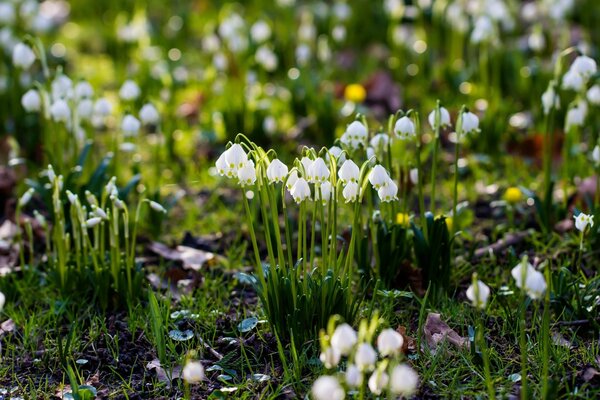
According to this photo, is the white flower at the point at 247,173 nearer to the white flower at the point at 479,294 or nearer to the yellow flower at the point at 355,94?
the white flower at the point at 479,294

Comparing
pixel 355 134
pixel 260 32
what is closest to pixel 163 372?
pixel 355 134

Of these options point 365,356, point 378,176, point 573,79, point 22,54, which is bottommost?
point 365,356

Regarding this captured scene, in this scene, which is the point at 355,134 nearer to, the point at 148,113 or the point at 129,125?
the point at 129,125

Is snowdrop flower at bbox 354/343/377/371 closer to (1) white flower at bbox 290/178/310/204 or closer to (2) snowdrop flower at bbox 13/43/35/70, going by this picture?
(1) white flower at bbox 290/178/310/204

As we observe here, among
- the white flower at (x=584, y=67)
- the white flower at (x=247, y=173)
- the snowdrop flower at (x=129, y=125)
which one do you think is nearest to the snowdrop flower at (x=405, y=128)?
the white flower at (x=247, y=173)

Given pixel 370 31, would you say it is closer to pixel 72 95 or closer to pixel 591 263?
pixel 72 95

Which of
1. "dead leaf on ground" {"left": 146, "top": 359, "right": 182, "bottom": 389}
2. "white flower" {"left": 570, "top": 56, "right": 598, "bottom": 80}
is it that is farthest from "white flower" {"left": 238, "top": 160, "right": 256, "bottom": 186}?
"white flower" {"left": 570, "top": 56, "right": 598, "bottom": 80}
